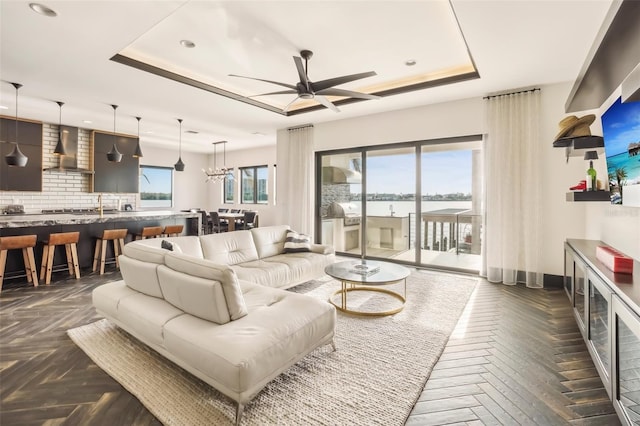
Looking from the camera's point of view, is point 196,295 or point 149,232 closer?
point 196,295

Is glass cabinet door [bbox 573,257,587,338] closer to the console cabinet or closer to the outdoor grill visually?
the console cabinet

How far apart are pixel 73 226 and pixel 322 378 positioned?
4.82m

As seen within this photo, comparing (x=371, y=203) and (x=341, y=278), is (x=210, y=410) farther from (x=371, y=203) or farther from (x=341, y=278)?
(x=371, y=203)

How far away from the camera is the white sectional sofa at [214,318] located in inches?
66.4

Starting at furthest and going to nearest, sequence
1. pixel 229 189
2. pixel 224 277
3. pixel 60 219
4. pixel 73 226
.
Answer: pixel 229 189 → pixel 73 226 → pixel 60 219 → pixel 224 277

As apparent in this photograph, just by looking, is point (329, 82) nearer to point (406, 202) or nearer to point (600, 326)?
point (600, 326)

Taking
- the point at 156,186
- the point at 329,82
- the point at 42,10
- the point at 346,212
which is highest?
the point at 42,10

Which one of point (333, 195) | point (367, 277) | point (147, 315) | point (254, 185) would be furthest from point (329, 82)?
point (254, 185)

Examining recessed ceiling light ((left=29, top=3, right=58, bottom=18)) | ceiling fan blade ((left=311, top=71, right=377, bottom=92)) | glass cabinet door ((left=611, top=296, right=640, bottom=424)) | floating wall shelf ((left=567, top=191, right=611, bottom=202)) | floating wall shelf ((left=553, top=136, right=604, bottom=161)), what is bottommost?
glass cabinet door ((left=611, top=296, right=640, bottom=424))

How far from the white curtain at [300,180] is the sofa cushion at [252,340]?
408cm

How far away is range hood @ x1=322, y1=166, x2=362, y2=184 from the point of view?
20.0ft

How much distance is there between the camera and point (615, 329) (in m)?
1.67

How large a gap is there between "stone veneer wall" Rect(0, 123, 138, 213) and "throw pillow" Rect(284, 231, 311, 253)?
5.74 metres

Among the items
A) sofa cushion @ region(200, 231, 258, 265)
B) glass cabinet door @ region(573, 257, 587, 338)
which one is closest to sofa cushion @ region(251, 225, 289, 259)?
sofa cushion @ region(200, 231, 258, 265)
